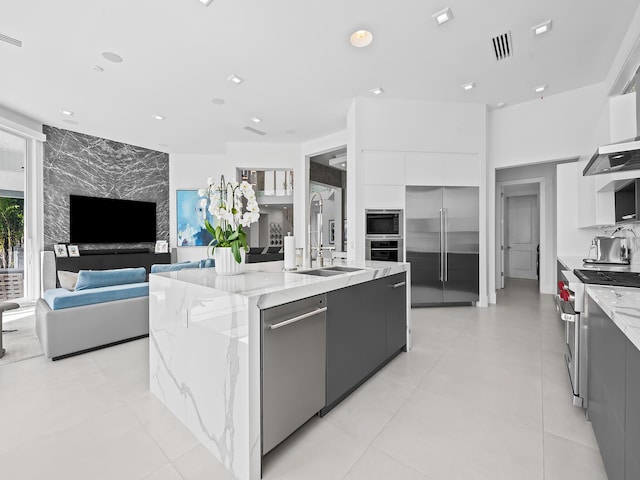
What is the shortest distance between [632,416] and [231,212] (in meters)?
1.97

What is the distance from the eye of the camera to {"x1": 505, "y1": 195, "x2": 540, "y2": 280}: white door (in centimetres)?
726

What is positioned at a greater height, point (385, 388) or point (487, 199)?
point (487, 199)

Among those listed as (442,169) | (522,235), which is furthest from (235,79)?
(522,235)

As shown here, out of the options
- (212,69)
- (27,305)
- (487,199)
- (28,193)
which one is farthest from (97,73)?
(487,199)

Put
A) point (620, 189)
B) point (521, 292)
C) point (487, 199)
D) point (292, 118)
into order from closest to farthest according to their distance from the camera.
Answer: point (620, 189), point (487, 199), point (292, 118), point (521, 292)

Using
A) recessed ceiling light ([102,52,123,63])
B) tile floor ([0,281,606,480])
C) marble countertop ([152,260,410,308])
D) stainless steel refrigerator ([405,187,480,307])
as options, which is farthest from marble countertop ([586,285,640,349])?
→ recessed ceiling light ([102,52,123,63])

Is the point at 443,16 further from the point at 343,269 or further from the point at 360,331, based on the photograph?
the point at 360,331

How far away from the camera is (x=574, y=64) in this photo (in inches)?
141

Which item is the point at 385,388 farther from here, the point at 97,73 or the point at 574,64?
the point at 97,73

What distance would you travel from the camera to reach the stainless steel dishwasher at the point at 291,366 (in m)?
1.38

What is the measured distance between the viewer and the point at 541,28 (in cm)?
294

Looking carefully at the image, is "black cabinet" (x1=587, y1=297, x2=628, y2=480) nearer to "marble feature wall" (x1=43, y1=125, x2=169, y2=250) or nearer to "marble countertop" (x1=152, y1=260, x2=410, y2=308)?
"marble countertop" (x1=152, y1=260, x2=410, y2=308)

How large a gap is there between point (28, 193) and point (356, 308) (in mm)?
6427

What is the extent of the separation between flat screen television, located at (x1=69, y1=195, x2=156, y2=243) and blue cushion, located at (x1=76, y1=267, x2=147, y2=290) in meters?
3.86
